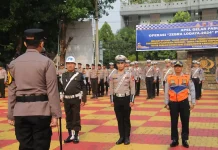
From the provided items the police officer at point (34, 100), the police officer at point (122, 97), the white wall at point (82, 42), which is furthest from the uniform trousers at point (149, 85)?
the police officer at point (34, 100)

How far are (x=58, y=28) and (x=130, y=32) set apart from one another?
83.8ft

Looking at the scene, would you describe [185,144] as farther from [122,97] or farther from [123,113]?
[122,97]

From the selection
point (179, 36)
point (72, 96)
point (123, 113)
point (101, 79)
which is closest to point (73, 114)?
point (72, 96)

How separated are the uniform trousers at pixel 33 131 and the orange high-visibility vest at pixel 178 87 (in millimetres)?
3406

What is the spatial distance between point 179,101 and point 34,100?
361cm

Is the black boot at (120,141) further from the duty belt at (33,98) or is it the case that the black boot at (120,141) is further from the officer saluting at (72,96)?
the duty belt at (33,98)

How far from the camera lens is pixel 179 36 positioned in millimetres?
21172

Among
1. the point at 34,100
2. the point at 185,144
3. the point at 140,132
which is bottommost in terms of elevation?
the point at 140,132

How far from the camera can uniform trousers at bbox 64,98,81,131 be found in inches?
292

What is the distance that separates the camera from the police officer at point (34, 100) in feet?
13.2

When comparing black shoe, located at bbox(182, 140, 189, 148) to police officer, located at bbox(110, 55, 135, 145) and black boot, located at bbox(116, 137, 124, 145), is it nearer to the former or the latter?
police officer, located at bbox(110, 55, 135, 145)

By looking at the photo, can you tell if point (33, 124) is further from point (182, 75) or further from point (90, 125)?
point (90, 125)

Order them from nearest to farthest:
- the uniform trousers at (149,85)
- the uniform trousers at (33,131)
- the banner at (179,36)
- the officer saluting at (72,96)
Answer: the uniform trousers at (33,131) < the officer saluting at (72,96) < the uniform trousers at (149,85) < the banner at (179,36)

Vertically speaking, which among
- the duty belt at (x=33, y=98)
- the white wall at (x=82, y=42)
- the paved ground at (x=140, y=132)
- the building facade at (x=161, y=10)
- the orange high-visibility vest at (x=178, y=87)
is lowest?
the paved ground at (x=140, y=132)
